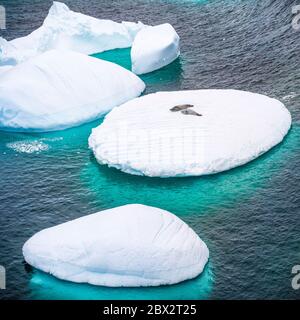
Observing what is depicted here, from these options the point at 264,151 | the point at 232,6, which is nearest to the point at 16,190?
the point at 264,151

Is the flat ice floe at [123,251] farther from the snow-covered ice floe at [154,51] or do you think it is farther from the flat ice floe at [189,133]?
the snow-covered ice floe at [154,51]

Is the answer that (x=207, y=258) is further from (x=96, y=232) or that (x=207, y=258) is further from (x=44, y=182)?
(x=44, y=182)
